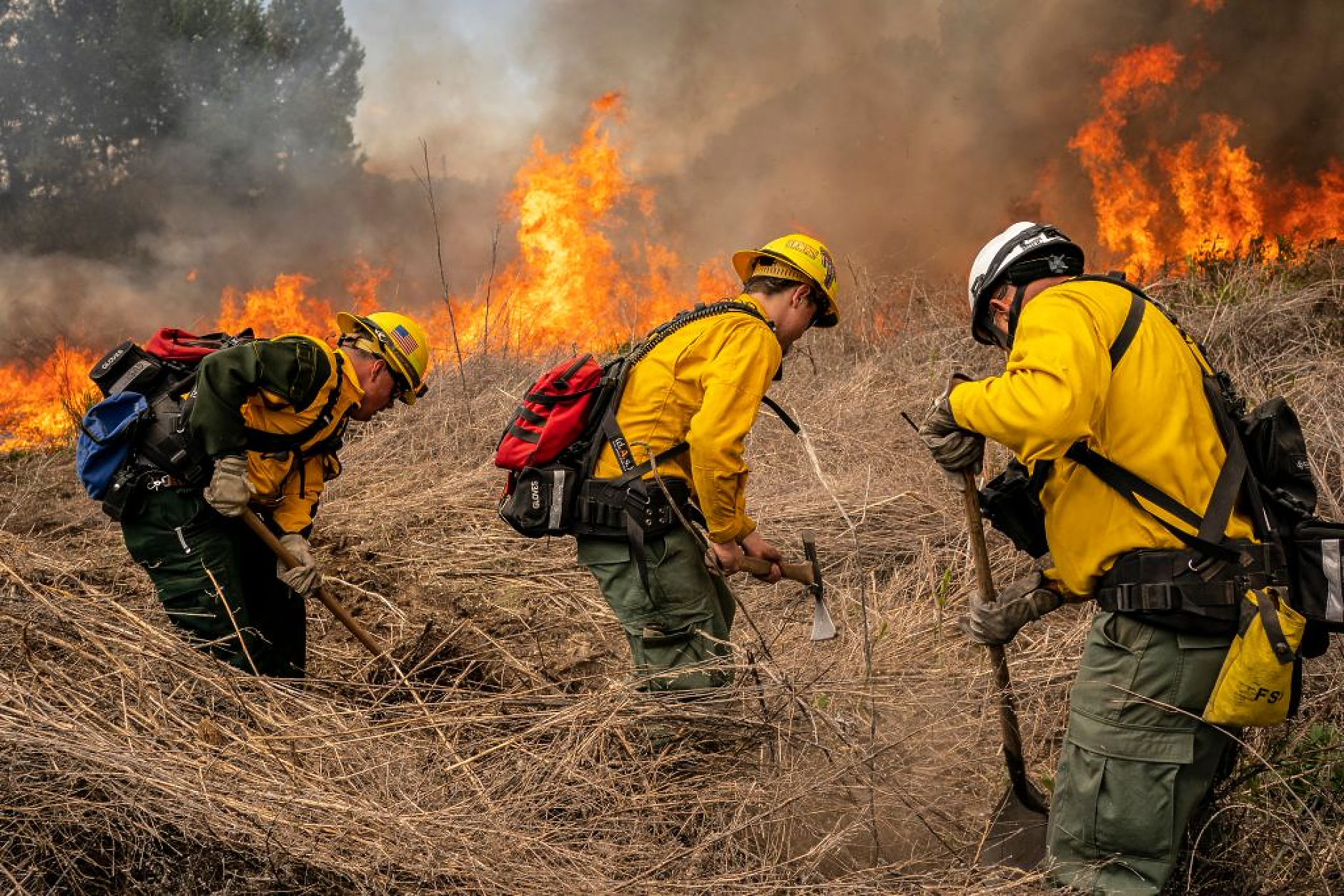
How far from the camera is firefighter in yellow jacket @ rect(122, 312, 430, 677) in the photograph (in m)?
4.27

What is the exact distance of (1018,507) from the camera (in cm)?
332

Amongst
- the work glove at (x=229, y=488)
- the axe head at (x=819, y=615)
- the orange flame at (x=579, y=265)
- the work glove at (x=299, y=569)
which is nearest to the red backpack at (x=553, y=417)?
the axe head at (x=819, y=615)

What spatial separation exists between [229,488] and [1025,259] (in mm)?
3058

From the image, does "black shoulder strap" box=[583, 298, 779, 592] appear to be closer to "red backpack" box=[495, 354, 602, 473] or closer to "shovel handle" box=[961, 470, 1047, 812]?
"red backpack" box=[495, 354, 602, 473]

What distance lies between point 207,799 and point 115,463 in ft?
6.51

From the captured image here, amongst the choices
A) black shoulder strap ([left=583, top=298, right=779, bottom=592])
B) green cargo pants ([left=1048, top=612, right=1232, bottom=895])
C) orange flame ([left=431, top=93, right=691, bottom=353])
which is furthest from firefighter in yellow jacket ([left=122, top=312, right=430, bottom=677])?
orange flame ([left=431, top=93, right=691, bottom=353])

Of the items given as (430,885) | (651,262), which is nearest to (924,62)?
(651,262)

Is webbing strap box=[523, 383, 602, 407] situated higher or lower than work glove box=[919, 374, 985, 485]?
higher

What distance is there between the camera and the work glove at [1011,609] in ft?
11.0

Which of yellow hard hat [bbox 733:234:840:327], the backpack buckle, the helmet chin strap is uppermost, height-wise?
yellow hard hat [bbox 733:234:840:327]

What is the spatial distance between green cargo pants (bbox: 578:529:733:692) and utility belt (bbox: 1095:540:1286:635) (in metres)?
1.50

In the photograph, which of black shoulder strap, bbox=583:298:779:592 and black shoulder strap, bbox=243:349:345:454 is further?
black shoulder strap, bbox=243:349:345:454

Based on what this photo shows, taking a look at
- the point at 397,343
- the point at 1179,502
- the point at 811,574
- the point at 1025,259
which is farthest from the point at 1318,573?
the point at 397,343

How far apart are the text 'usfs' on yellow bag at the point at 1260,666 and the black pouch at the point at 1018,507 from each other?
62 cm
